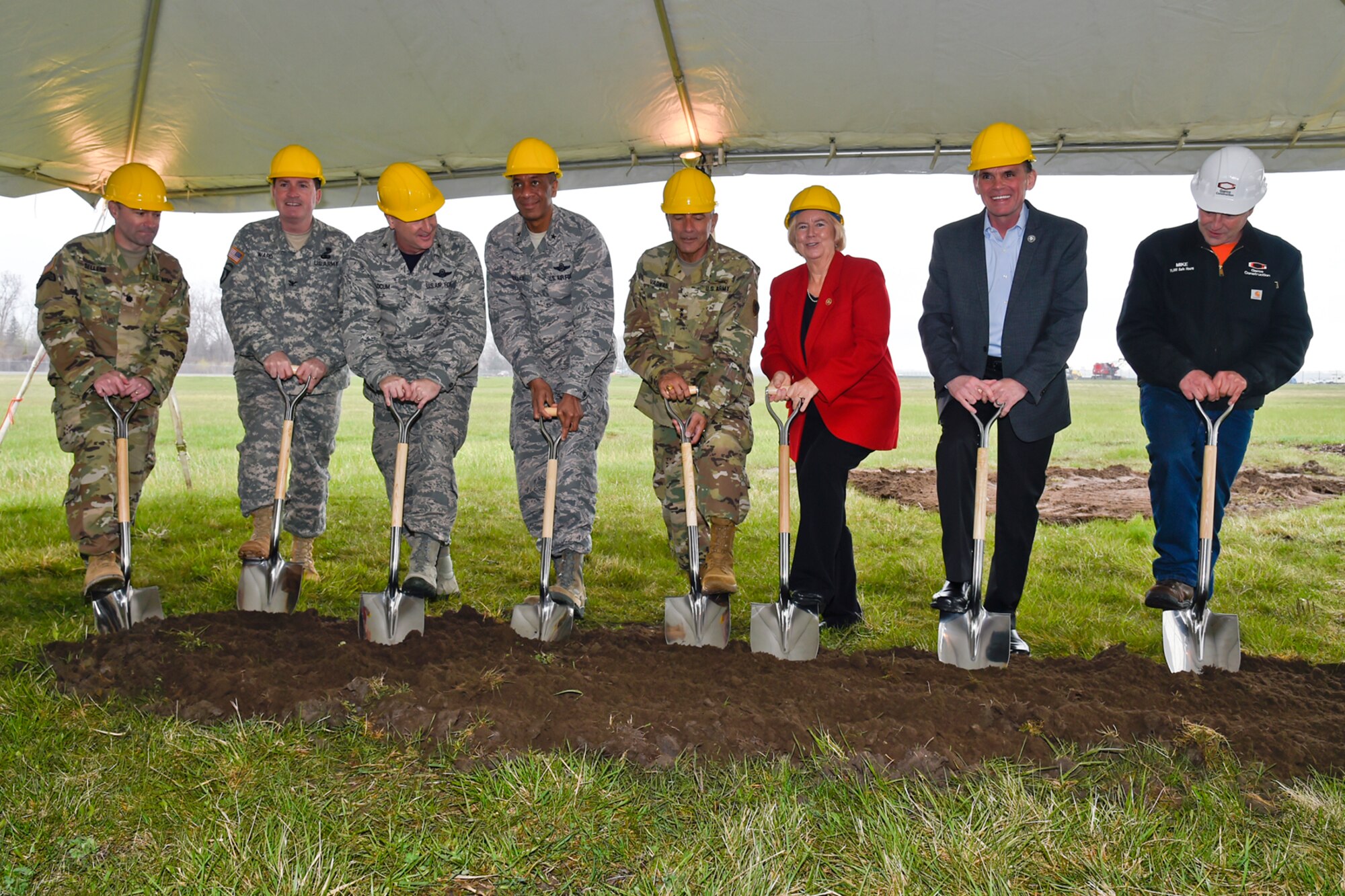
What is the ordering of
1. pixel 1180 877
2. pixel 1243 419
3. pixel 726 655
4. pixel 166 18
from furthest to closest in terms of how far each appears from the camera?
pixel 166 18 → pixel 1243 419 → pixel 726 655 → pixel 1180 877

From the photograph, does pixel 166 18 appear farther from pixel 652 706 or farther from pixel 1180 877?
pixel 1180 877

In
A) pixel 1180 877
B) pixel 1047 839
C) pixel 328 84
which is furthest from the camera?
pixel 328 84

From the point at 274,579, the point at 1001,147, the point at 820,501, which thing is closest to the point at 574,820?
the point at 820,501

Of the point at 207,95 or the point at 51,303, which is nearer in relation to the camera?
the point at 51,303

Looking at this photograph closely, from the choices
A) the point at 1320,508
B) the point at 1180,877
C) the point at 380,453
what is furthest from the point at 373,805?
the point at 1320,508

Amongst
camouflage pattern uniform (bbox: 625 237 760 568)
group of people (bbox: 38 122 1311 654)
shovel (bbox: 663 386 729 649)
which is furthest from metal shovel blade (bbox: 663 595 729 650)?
camouflage pattern uniform (bbox: 625 237 760 568)

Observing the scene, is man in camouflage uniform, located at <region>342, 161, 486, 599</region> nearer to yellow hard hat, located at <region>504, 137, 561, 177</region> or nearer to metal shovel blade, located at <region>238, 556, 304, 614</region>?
yellow hard hat, located at <region>504, 137, 561, 177</region>

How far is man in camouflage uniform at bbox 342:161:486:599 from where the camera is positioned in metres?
4.50

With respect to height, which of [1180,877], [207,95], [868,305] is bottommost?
→ [1180,877]

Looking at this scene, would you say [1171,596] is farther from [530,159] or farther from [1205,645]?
[530,159]

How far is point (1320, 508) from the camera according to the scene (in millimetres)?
7199

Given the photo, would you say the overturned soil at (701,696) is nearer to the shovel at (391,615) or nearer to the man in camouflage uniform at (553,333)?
the shovel at (391,615)

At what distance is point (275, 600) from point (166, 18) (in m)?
3.62

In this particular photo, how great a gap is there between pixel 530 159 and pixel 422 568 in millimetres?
1981
